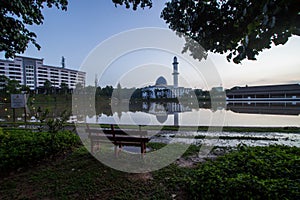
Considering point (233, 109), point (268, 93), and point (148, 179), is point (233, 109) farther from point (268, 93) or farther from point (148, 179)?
point (268, 93)

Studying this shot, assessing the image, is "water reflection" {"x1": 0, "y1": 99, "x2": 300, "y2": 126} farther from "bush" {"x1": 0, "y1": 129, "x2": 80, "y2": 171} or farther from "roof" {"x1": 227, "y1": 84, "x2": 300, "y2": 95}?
"roof" {"x1": 227, "y1": 84, "x2": 300, "y2": 95}

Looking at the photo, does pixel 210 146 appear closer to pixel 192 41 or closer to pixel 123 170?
pixel 123 170

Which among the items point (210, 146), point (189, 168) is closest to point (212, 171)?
point (189, 168)

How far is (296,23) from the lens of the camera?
2.23 m

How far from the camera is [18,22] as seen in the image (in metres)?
4.73

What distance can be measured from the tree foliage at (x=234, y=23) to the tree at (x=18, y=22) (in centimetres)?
346

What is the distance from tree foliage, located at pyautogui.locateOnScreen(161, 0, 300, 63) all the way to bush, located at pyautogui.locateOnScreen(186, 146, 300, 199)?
1.74 m

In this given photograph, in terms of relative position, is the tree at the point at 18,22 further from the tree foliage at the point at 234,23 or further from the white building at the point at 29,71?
the white building at the point at 29,71

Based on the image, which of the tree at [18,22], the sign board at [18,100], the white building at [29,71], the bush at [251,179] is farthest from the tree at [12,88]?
the bush at [251,179]

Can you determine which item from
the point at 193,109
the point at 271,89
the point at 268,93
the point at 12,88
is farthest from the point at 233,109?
the point at 12,88

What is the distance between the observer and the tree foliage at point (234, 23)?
2149 mm

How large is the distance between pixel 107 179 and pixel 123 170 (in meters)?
0.46

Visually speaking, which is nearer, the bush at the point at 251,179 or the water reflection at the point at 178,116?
the bush at the point at 251,179

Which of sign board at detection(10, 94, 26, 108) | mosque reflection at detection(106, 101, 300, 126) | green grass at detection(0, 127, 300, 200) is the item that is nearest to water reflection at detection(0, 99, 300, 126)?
mosque reflection at detection(106, 101, 300, 126)
